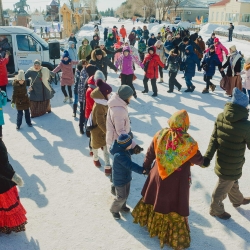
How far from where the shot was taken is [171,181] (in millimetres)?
3066

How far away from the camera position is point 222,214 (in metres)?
3.79

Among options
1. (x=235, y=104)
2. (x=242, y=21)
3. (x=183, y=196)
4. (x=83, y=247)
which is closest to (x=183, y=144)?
(x=183, y=196)

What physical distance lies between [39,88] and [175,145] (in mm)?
5136

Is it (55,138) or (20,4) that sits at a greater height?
(20,4)

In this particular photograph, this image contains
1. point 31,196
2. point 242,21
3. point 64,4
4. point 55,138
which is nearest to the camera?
point 31,196

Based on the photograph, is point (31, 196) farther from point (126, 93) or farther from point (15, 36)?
point (15, 36)

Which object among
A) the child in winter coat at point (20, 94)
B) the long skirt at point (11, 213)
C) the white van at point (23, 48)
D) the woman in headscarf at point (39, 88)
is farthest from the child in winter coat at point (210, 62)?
the long skirt at point (11, 213)

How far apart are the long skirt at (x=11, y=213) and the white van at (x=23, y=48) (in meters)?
8.22

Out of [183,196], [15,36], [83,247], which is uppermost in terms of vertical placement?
[15,36]

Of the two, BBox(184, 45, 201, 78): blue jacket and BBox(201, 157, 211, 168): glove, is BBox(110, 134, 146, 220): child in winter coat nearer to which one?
BBox(201, 157, 211, 168): glove

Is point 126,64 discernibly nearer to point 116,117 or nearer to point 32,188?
point 116,117

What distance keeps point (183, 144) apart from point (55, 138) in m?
4.01

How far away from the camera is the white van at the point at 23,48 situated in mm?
10594

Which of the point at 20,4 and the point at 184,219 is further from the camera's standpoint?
the point at 20,4
